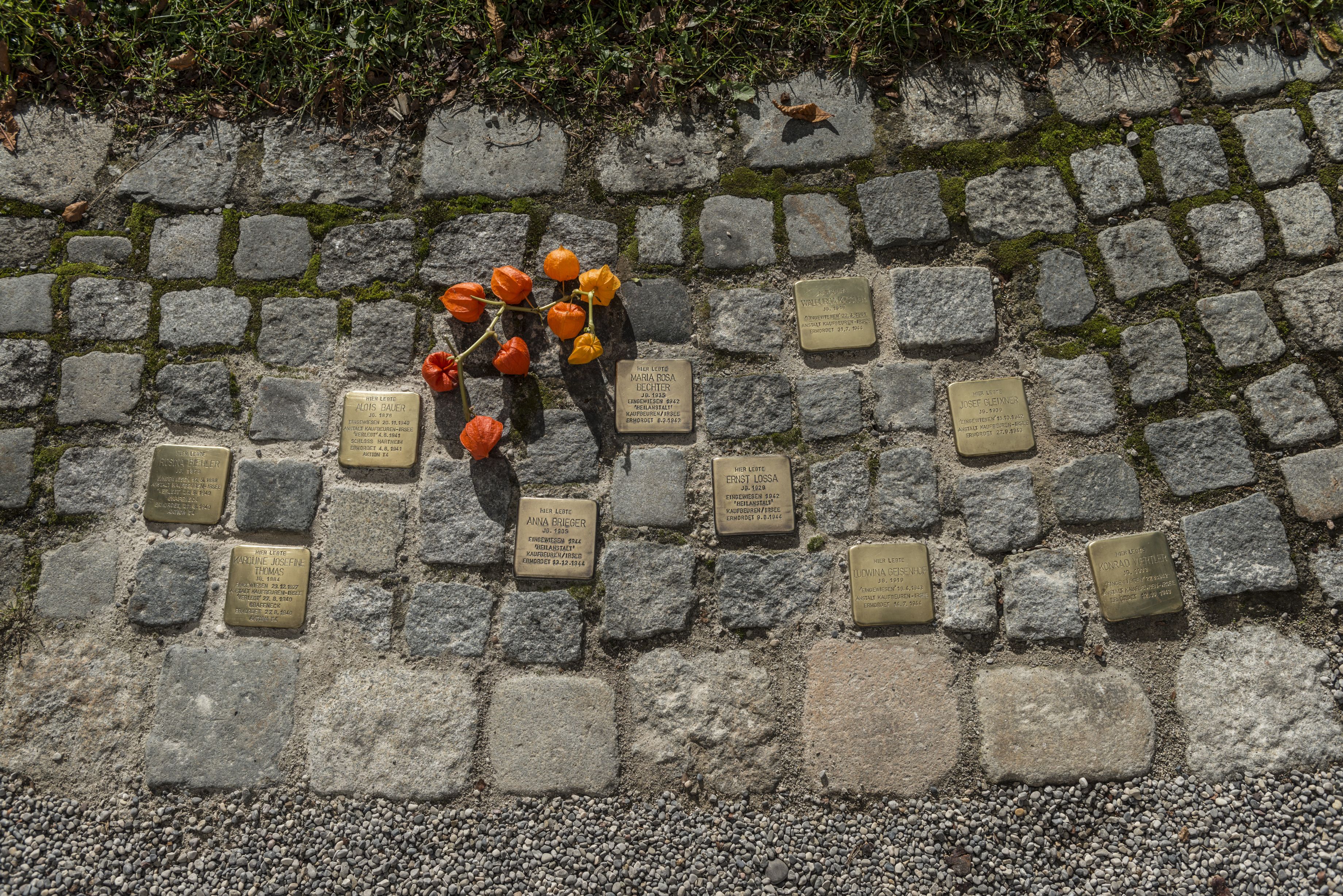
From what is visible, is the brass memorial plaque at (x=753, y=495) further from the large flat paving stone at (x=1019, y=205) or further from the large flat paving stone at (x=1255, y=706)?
the large flat paving stone at (x=1255, y=706)

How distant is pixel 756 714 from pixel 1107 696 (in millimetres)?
1176

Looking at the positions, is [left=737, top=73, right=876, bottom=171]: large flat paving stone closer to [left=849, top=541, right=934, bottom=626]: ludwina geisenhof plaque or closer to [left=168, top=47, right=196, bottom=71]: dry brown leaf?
[left=849, top=541, right=934, bottom=626]: ludwina geisenhof plaque

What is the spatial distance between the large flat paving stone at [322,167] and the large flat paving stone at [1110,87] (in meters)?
2.64

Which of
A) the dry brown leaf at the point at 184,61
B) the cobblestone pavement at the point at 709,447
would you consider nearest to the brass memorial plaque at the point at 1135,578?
the cobblestone pavement at the point at 709,447

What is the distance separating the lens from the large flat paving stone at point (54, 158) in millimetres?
3004

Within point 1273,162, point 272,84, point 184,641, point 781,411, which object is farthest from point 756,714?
point 272,84

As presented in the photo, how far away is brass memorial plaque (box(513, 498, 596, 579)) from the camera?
2.67 metres

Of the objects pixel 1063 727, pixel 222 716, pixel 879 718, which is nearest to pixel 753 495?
pixel 879 718

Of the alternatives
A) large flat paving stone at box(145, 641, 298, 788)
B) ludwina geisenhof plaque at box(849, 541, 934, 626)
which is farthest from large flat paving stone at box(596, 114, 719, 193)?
large flat paving stone at box(145, 641, 298, 788)

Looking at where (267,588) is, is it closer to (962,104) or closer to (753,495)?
(753,495)

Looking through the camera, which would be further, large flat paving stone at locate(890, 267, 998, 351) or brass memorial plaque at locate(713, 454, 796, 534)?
large flat paving stone at locate(890, 267, 998, 351)

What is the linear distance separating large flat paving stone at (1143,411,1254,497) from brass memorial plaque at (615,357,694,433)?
1642 mm

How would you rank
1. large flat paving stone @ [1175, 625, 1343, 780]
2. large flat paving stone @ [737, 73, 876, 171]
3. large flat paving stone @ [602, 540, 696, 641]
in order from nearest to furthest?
1. large flat paving stone @ [1175, 625, 1343, 780]
2. large flat paving stone @ [602, 540, 696, 641]
3. large flat paving stone @ [737, 73, 876, 171]

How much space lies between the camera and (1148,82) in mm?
3006
